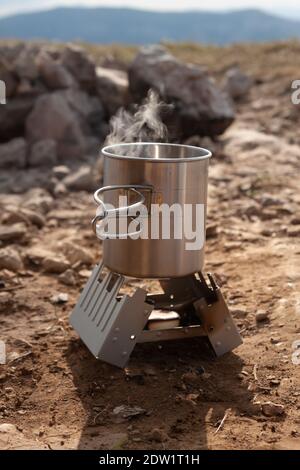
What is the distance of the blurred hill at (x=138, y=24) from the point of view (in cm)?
12412

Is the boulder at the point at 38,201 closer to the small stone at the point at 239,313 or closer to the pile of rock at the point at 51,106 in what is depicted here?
the pile of rock at the point at 51,106

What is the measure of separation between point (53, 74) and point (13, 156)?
1.45 meters

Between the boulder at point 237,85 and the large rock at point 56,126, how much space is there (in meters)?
4.43

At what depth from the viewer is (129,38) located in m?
122

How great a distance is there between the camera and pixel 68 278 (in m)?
4.48

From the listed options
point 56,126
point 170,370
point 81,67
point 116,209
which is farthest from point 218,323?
point 81,67

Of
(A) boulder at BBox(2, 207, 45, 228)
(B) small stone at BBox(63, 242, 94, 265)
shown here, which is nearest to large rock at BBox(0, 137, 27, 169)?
(A) boulder at BBox(2, 207, 45, 228)

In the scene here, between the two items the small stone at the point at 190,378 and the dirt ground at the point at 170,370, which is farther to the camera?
the small stone at the point at 190,378

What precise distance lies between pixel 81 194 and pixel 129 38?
120495 millimetres

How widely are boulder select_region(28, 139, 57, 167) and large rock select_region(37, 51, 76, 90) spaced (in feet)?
3.54

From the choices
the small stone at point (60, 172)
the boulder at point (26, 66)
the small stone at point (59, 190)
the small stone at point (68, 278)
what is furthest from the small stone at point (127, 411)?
the boulder at point (26, 66)

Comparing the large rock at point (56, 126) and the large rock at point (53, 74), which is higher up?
the large rock at point (53, 74)
